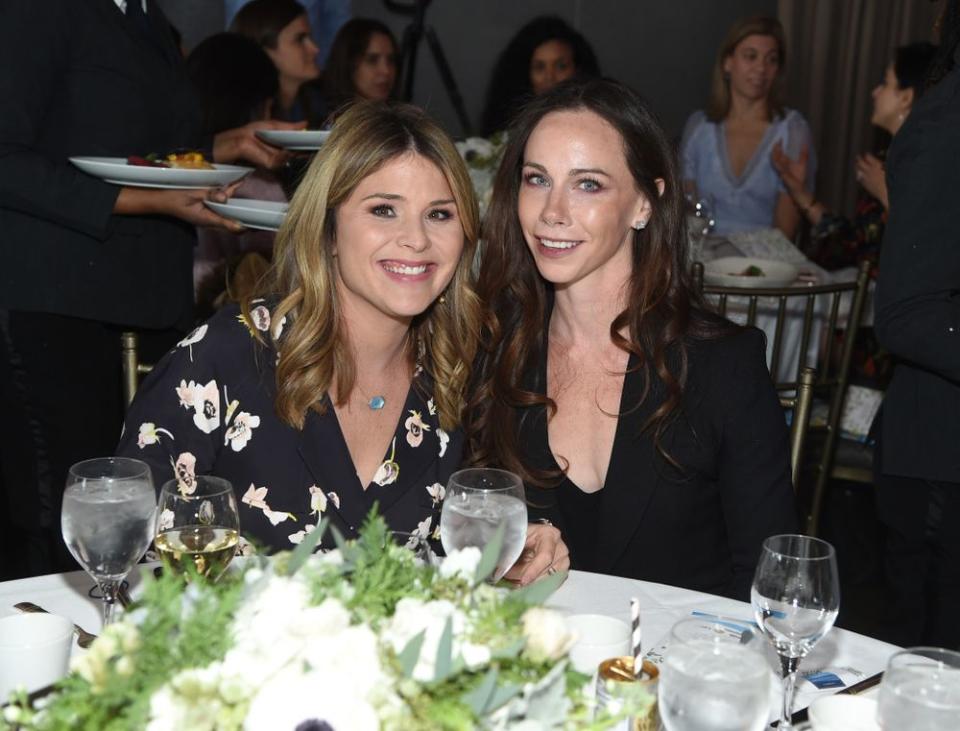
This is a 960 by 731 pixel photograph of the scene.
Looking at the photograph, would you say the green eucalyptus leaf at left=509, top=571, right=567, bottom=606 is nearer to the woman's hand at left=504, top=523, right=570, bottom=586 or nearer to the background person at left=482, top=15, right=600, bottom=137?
the woman's hand at left=504, top=523, right=570, bottom=586

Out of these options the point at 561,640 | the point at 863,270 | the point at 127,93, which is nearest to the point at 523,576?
the point at 561,640

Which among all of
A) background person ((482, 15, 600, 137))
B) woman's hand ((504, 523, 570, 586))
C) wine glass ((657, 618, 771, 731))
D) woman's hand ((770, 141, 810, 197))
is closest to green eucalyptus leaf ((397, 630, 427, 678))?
wine glass ((657, 618, 771, 731))

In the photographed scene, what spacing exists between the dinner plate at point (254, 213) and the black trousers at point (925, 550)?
4.82 feet

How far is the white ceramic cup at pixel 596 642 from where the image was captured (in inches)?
49.1

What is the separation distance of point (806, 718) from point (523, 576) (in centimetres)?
62

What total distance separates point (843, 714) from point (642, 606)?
1.55 ft

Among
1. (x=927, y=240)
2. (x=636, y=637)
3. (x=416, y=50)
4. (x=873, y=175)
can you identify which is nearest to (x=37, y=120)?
(x=927, y=240)

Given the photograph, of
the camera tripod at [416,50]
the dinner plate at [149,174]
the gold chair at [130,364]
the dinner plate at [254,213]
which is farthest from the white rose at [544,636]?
the camera tripod at [416,50]

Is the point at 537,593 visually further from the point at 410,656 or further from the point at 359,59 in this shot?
the point at 359,59

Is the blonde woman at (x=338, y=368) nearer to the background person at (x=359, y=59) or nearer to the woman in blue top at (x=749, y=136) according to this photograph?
the woman in blue top at (x=749, y=136)

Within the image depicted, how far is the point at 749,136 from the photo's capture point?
5.54m

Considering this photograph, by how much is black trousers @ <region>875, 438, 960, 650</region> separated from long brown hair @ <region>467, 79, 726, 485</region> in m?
0.59

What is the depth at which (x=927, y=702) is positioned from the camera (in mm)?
970

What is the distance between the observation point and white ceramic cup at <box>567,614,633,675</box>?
4.09 feet
